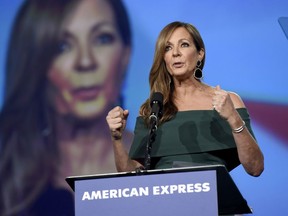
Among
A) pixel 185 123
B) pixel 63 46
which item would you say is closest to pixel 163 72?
pixel 185 123

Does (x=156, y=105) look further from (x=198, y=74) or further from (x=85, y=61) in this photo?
(x=85, y=61)

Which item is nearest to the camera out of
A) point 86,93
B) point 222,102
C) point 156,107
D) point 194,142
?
point 222,102

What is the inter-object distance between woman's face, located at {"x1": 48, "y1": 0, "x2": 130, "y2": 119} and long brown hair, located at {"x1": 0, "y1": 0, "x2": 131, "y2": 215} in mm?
45

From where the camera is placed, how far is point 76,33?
10.8 feet

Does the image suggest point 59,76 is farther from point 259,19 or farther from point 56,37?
point 259,19

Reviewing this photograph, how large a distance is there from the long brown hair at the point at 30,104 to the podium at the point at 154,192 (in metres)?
1.48

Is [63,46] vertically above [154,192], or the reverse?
[63,46]

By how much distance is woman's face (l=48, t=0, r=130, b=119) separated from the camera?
322cm

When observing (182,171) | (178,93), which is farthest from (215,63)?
(182,171)

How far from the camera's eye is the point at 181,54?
7.79 feet

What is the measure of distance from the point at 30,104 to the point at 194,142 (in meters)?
1.30

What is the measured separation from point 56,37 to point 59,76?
0.21m

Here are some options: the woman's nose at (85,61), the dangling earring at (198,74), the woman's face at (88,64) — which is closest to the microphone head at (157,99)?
the dangling earring at (198,74)

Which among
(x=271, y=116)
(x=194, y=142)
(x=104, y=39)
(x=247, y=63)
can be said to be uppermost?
(x=104, y=39)
